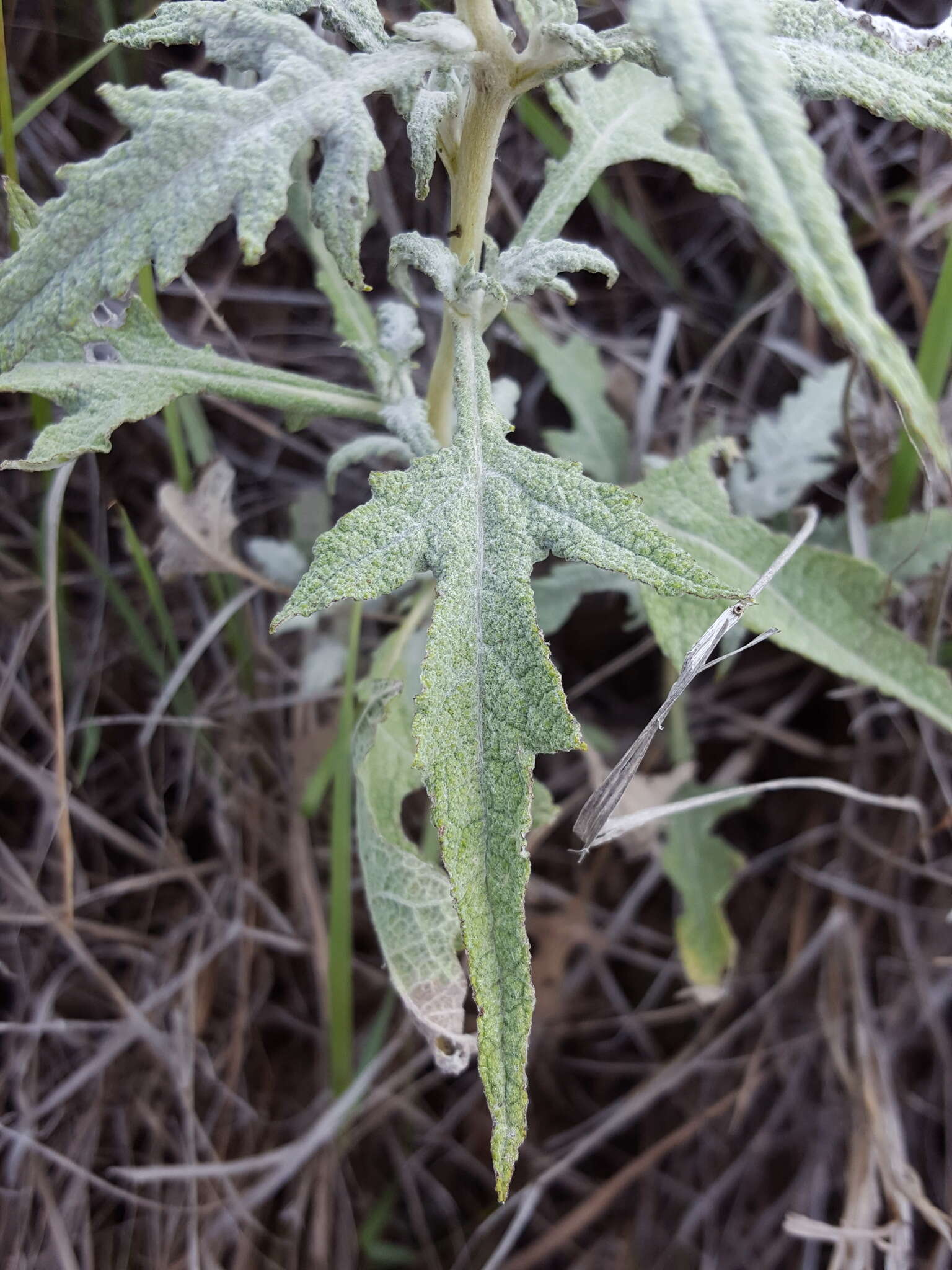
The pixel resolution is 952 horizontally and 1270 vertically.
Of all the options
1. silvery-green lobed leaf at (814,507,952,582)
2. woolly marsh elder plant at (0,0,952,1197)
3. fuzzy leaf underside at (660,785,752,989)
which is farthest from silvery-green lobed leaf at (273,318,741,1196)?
fuzzy leaf underside at (660,785,752,989)

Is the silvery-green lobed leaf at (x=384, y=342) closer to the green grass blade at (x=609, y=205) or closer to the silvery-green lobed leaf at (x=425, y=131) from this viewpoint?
the silvery-green lobed leaf at (x=425, y=131)

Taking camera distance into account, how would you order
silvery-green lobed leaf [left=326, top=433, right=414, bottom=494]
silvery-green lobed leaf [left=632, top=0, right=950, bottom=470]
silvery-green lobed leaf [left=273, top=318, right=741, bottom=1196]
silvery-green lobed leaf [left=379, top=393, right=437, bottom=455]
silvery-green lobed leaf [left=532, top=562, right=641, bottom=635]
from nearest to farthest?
silvery-green lobed leaf [left=632, top=0, right=950, bottom=470]
silvery-green lobed leaf [left=273, top=318, right=741, bottom=1196]
silvery-green lobed leaf [left=379, top=393, right=437, bottom=455]
silvery-green lobed leaf [left=326, top=433, right=414, bottom=494]
silvery-green lobed leaf [left=532, top=562, right=641, bottom=635]

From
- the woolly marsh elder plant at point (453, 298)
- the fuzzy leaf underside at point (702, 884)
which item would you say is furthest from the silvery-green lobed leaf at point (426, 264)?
the fuzzy leaf underside at point (702, 884)

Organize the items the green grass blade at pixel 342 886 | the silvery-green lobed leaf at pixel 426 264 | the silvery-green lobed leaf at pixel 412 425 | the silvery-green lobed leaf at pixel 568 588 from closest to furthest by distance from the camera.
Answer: the silvery-green lobed leaf at pixel 426 264
the silvery-green lobed leaf at pixel 412 425
the green grass blade at pixel 342 886
the silvery-green lobed leaf at pixel 568 588

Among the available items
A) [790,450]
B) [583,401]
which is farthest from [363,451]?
[790,450]

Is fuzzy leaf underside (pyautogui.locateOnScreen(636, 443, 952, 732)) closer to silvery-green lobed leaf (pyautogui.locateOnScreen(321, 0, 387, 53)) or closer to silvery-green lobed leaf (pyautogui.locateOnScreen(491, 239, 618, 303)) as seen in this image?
silvery-green lobed leaf (pyautogui.locateOnScreen(491, 239, 618, 303))

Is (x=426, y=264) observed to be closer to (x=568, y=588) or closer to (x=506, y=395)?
(x=506, y=395)
